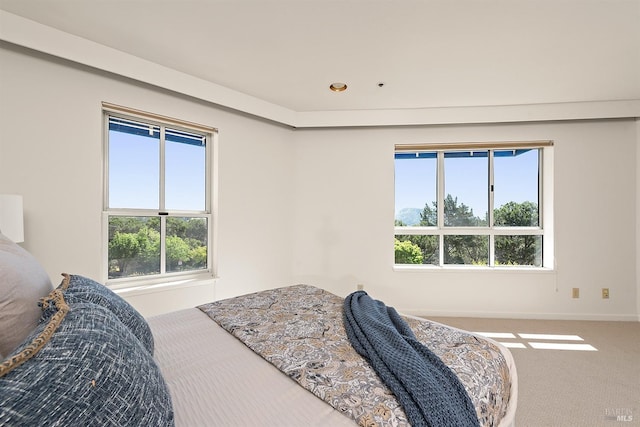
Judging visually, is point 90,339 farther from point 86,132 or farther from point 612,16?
point 612,16

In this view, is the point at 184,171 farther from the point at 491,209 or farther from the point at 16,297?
the point at 491,209

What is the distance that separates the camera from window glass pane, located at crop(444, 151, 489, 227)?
3.88 metres

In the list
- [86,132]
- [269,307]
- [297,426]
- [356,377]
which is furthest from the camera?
[86,132]

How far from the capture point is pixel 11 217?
166 centimetres

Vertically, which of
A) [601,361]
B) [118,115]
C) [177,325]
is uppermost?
[118,115]

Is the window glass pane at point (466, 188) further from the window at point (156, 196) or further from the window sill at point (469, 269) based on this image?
the window at point (156, 196)

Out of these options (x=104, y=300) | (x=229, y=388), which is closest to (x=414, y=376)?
(x=229, y=388)

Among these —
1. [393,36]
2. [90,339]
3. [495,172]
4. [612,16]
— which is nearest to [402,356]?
[90,339]

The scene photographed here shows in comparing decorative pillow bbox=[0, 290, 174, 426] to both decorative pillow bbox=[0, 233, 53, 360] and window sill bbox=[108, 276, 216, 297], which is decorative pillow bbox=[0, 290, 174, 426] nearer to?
decorative pillow bbox=[0, 233, 53, 360]

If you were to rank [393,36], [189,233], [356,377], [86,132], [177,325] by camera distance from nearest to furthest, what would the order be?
1. [356,377]
2. [177,325]
3. [393,36]
4. [86,132]
5. [189,233]

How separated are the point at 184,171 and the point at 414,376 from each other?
2947mm

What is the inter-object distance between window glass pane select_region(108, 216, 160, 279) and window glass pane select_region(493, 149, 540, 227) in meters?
4.06

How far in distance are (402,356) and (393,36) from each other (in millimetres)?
2095

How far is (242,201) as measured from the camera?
133 inches
